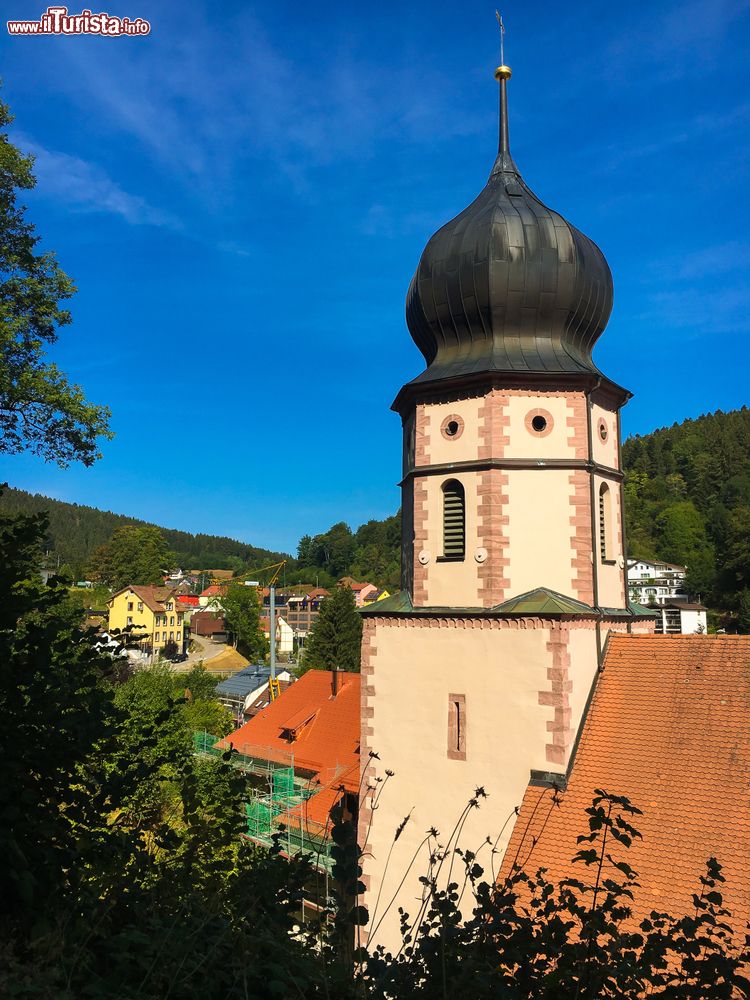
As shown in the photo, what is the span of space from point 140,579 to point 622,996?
10481cm

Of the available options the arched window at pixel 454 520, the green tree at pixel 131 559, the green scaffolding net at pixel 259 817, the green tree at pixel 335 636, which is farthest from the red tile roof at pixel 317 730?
the green tree at pixel 131 559

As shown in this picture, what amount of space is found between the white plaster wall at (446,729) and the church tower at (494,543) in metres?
0.02

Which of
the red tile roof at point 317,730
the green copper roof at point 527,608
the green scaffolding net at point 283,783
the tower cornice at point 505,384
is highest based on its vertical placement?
the tower cornice at point 505,384

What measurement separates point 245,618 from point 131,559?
38129 mm

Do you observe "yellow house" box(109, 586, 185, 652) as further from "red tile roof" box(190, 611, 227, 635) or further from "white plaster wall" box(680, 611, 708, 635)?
"white plaster wall" box(680, 611, 708, 635)

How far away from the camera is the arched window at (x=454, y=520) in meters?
11.3

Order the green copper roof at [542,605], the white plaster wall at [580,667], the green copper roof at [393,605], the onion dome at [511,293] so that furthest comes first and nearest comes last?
the onion dome at [511,293], the green copper roof at [393,605], the green copper roof at [542,605], the white plaster wall at [580,667]

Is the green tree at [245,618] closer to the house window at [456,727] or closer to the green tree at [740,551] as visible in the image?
Result: the green tree at [740,551]

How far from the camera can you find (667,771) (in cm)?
887

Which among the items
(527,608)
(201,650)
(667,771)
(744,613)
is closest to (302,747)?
(527,608)

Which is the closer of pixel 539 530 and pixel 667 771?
pixel 667 771

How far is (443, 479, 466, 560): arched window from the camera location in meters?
11.3

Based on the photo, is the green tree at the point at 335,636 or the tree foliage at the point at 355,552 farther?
the tree foliage at the point at 355,552

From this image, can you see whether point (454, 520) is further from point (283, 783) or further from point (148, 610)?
point (148, 610)
